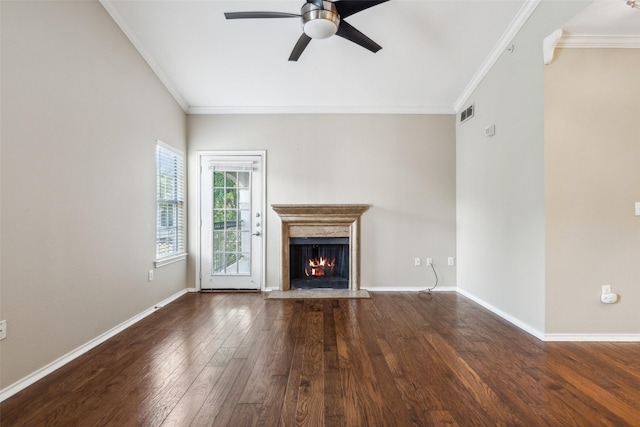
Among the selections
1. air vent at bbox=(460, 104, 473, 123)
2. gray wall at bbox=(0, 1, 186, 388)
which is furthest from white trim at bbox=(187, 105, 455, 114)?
gray wall at bbox=(0, 1, 186, 388)

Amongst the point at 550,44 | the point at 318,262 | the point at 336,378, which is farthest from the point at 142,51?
the point at 550,44

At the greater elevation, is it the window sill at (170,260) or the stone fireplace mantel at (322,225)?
the stone fireplace mantel at (322,225)

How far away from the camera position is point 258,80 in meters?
3.74

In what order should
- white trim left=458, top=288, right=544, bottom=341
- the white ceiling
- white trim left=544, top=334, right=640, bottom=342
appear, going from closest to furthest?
white trim left=544, top=334, right=640, bottom=342 < white trim left=458, top=288, right=544, bottom=341 < the white ceiling

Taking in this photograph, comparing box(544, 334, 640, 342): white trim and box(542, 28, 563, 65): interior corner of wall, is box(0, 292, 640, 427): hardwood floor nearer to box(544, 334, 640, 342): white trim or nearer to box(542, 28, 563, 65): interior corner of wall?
box(544, 334, 640, 342): white trim

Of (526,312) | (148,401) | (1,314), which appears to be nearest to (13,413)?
(1,314)

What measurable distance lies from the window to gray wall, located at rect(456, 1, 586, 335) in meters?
3.93

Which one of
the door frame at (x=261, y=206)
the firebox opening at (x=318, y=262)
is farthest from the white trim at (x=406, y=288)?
the door frame at (x=261, y=206)

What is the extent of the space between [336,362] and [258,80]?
3323 mm

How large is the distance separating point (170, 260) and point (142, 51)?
8.02 feet

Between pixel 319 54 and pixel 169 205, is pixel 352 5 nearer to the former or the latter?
pixel 319 54

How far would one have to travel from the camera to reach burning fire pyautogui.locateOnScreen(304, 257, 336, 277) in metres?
4.52

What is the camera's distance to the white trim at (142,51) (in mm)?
2700

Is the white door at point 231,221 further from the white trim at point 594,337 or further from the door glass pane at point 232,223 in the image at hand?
the white trim at point 594,337
